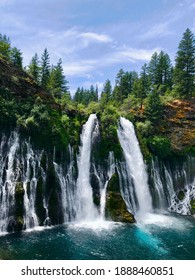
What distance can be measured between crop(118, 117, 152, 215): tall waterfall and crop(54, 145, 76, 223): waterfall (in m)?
7.53

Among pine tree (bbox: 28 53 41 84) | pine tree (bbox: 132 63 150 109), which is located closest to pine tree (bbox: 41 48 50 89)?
pine tree (bbox: 28 53 41 84)

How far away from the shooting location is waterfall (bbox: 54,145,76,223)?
26.0 m

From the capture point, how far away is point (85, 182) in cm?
2869

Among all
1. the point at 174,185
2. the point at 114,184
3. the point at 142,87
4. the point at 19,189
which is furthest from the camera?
the point at 142,87

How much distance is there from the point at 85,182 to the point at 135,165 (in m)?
7.99

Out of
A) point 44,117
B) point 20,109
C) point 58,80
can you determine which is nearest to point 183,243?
point 44,117

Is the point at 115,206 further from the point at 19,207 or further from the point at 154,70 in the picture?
the point at 154,70

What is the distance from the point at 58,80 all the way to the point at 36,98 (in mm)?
20729

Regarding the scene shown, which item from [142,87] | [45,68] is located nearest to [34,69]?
[45,68]

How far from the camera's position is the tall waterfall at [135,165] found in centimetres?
3105

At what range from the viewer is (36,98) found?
30.6 metres

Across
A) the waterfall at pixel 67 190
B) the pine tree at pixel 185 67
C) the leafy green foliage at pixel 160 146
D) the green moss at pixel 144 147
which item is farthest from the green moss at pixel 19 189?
the pine tree at pixel 185 67

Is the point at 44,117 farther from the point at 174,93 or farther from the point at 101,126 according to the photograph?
the point at 174,93
